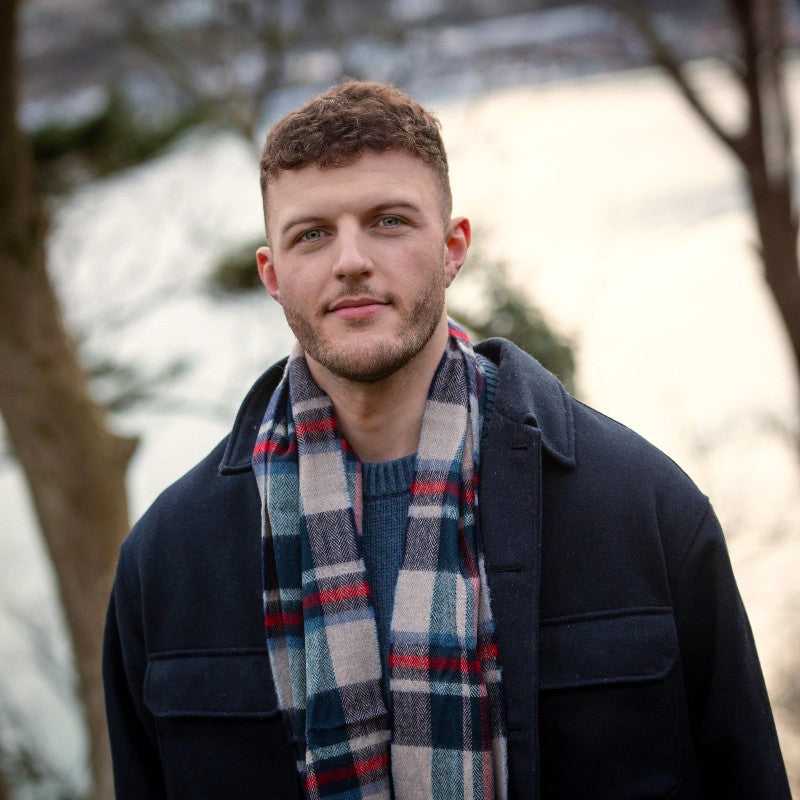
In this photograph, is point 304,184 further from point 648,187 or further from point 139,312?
point 648,187

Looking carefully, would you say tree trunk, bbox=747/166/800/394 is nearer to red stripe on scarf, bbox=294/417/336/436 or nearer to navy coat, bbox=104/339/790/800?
navy coat, bbox=104/339/790/800

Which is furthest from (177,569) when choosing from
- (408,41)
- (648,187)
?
(648,187)

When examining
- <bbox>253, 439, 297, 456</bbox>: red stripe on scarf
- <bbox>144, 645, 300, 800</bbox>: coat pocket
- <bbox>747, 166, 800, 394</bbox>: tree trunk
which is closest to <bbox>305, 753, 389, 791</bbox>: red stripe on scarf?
<bbox>144, 645, 300, 800</bbox>: coat pocket

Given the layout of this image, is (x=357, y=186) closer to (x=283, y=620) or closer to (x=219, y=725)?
(x=283, y=620)

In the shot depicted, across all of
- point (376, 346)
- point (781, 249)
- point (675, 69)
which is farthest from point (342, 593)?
point (675, 69)

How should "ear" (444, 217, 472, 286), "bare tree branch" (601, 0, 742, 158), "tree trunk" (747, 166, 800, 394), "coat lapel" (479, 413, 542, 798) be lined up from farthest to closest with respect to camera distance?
"bare tree branch" (601, 0, 742, 158) → "tree trunk" (747, 166, 800, 394) → "ear" (444, 217, 472, 286) → "coat lapel" (479, 413, 542, 798)

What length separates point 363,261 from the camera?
1.89 meters

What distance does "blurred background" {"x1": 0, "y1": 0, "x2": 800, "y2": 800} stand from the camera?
13.9 ft

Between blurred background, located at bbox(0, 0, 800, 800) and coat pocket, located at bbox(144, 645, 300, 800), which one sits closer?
coat pocket, located at bbox(144, 645, 300, 800)

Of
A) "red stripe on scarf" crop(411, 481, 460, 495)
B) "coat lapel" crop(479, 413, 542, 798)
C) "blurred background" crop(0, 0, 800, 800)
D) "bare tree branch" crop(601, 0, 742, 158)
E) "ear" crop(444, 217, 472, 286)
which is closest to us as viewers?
"coat lapel" crop(479, 413, 542, 798)

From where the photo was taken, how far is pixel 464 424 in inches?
79.7

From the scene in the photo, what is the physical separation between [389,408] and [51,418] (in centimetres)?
265

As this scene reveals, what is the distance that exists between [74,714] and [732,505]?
5296 millimetres

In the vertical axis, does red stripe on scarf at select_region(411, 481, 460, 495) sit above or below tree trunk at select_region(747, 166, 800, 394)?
below
